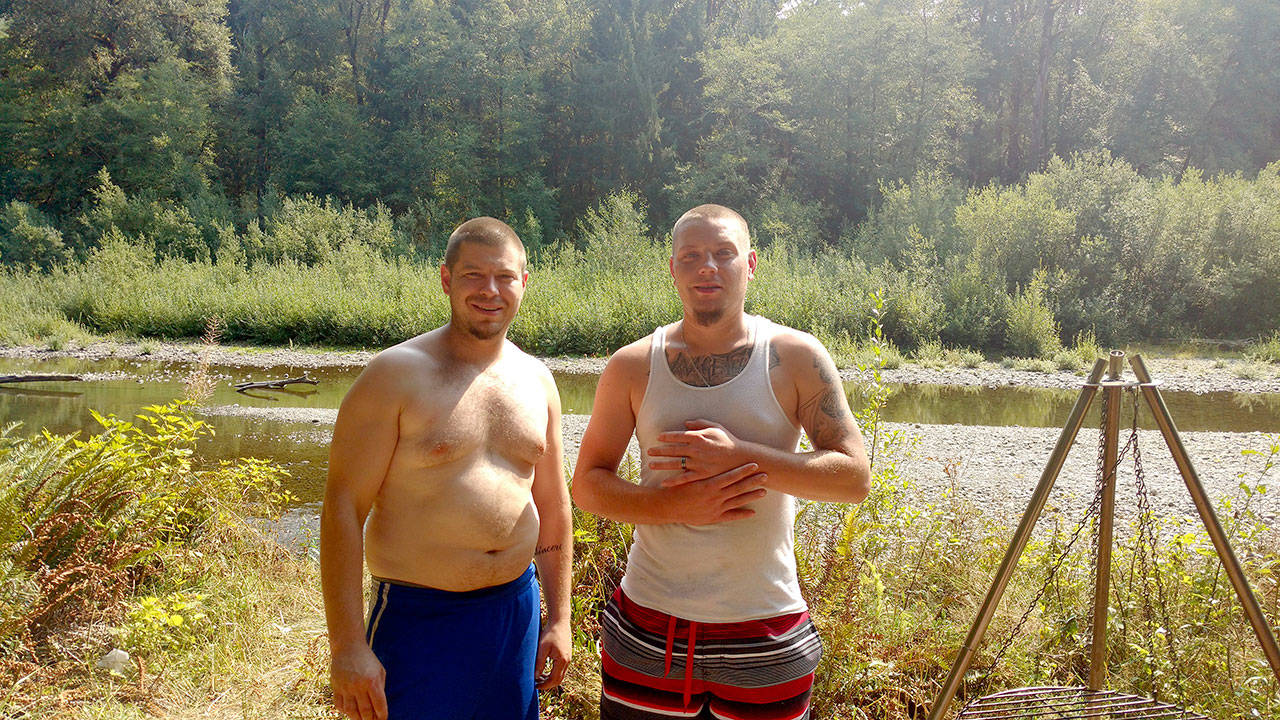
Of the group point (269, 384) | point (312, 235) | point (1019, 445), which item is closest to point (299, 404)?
point (269, 384)

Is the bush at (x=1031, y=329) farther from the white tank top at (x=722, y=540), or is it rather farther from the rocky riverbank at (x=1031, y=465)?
the white tank top at (x=722, y=540)

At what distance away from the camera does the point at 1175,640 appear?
3340 millimetres

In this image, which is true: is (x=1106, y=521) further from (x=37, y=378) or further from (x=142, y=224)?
(x=142, y=224)

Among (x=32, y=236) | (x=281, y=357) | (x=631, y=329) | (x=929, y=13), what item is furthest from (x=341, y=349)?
(x=929, y=13)

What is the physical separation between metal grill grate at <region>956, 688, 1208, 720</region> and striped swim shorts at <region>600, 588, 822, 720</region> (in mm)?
879

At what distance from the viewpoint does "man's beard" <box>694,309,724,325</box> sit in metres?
2.36

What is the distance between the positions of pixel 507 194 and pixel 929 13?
19645 mm

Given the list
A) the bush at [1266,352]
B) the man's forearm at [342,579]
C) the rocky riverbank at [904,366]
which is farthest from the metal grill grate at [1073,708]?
the bush at [1266,352]

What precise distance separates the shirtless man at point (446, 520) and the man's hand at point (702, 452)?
0.46m

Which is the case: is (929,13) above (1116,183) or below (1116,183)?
above

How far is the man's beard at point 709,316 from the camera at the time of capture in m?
2.36

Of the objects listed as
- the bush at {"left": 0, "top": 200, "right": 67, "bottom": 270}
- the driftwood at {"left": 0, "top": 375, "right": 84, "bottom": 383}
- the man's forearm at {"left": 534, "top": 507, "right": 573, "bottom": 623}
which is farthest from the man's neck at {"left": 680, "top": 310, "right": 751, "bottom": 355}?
the bush at {"left": 0, "top": 200, "right": 67, "bottom": 270}

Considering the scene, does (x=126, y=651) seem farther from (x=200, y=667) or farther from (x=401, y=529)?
(x=401, y=529)

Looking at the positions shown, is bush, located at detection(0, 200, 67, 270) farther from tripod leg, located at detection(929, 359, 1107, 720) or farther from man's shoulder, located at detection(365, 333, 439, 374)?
tripod leg, located at detection(929, 359, 1107, 720)
